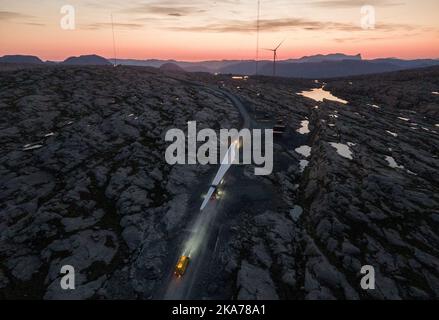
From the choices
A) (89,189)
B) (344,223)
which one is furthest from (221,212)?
(89,189)

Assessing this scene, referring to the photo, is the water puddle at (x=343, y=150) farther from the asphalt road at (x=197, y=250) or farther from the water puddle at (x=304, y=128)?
the asphalt road at (x=197, y=250)

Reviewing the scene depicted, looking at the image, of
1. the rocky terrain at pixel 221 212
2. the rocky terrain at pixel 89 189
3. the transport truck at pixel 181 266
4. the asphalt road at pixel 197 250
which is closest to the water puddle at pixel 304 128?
the rocky terrain at pixel 221 212

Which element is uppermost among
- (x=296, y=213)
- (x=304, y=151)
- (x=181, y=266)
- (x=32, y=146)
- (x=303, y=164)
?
(x=32, y=146)

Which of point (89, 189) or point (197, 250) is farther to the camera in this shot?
point (89, 189)

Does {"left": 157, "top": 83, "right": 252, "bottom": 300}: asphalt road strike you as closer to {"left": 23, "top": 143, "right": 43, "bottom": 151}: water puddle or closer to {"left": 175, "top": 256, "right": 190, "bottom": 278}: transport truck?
{"left": 175, "top": 256, "right": 190, "bottom": 278}: transport truck

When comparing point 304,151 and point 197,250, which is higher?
point 304,151

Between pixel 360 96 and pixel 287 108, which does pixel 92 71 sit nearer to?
pixel 287 108

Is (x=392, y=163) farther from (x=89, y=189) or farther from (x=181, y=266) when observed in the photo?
(x=89, y=189)
